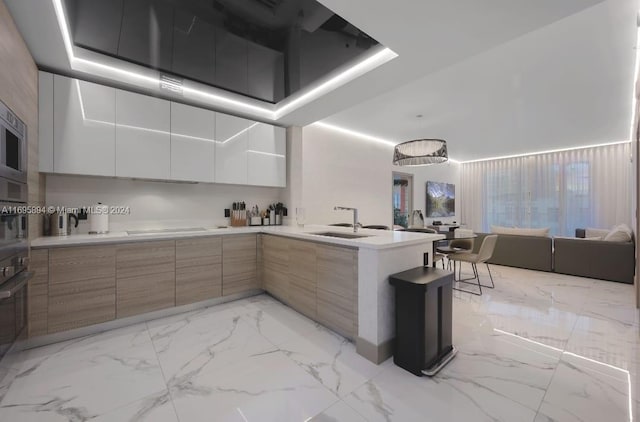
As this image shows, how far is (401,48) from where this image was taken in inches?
78.5

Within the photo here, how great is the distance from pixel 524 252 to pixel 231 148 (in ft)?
17.2

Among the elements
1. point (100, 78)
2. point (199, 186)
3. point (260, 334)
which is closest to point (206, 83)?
point (100, 78)

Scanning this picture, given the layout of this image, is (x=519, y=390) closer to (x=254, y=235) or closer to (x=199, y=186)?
(x=254, y=235)

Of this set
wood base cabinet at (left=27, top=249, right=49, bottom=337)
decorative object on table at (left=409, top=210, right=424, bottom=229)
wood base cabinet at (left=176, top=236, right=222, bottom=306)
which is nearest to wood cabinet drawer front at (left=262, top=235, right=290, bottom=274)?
wood base cabinet at (left=176, top=236, right=222, bottom=306)

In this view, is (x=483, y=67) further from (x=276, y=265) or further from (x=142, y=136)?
(x=142, y=136)

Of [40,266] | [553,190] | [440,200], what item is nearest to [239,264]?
[40,266]

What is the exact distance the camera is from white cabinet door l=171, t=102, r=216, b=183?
2.84 m

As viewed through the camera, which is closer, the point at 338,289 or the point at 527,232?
the point at 338,289

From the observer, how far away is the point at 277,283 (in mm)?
2920

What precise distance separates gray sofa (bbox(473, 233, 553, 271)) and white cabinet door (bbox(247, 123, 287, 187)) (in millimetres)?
4064

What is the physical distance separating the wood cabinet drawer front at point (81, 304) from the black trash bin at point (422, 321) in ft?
7.93

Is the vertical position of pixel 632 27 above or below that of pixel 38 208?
above

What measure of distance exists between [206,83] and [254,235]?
1743mm

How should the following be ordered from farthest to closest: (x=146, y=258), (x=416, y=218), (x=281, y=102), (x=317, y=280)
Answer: (x=416, y=218) → (x=281, y=102) → (x=146, y=258) → (x=317, y=280)
